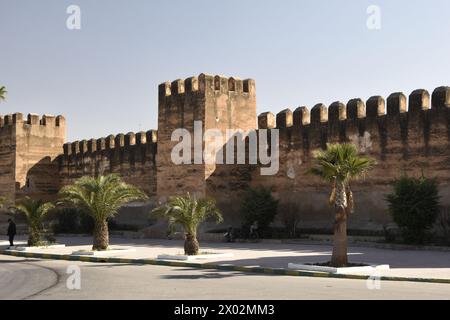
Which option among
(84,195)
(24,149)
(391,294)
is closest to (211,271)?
(391,294)

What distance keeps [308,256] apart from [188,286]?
19.1 feet

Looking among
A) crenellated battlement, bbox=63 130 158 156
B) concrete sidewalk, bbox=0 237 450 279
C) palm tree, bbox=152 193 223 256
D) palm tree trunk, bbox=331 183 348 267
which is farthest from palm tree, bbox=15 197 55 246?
palm tree trunk, bbox=331 183 348 267

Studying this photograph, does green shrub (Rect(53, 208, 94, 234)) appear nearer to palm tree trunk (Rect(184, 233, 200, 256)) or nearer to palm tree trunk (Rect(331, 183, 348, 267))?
palm tree trunk (Rect(184, 233, 200, 256))

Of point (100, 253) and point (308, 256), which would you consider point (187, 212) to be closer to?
point (100, 253)

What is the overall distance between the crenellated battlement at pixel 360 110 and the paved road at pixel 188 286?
962 cm

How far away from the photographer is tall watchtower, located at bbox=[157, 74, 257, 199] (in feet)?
81.0

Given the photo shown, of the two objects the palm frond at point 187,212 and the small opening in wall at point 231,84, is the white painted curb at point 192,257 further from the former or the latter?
the small opening in wall at point 231,84

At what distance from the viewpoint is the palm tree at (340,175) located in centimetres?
1300

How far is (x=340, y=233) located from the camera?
42.7 ft

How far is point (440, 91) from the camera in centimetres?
1978

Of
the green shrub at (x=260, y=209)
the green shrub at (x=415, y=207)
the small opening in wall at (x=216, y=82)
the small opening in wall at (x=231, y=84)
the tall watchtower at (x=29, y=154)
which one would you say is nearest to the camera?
the green shrub at (x=415, y=207)

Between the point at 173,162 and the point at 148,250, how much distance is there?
6.88 m

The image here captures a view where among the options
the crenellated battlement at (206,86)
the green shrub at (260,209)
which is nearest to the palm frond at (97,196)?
the green shrub at (260,209)
